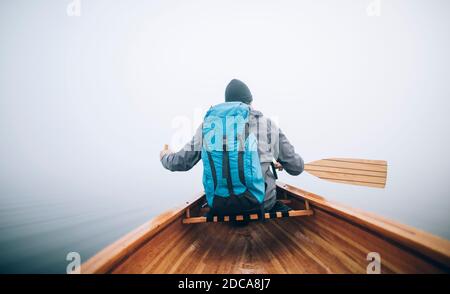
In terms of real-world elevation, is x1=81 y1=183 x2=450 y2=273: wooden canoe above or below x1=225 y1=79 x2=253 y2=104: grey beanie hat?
below

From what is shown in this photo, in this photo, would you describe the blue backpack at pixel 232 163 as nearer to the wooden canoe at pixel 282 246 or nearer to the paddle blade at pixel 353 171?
the wooden canoe at pixel 282 246

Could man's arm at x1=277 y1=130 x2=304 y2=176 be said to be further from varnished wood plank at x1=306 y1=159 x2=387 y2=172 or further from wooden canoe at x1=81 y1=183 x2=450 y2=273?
varnished wood plank at x1=306 y1=159 x2=387 y2=172

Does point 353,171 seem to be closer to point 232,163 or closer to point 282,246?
point 282,246

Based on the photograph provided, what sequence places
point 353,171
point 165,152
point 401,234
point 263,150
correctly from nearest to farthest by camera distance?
1. point 401,234
2. point 263,150
3. point 165,152
4. point 353,171

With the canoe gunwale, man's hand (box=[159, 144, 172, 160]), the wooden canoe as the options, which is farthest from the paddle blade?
man's hand (box=[159, 144, 172, 160])

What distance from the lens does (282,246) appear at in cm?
189

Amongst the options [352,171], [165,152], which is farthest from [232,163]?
[352,171]

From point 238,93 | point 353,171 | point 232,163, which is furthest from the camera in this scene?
point 353,171

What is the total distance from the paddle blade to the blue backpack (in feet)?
5.54

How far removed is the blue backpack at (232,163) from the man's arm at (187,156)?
161 mm

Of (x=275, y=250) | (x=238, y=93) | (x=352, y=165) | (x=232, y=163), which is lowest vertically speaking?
(x=275, y=250)

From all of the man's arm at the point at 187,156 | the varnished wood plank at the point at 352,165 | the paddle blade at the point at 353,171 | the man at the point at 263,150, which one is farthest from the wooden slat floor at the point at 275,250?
the varnished wood plank at the point at 352,165

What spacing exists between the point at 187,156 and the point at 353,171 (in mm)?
2301

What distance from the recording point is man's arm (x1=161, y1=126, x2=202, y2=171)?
5.88ft
